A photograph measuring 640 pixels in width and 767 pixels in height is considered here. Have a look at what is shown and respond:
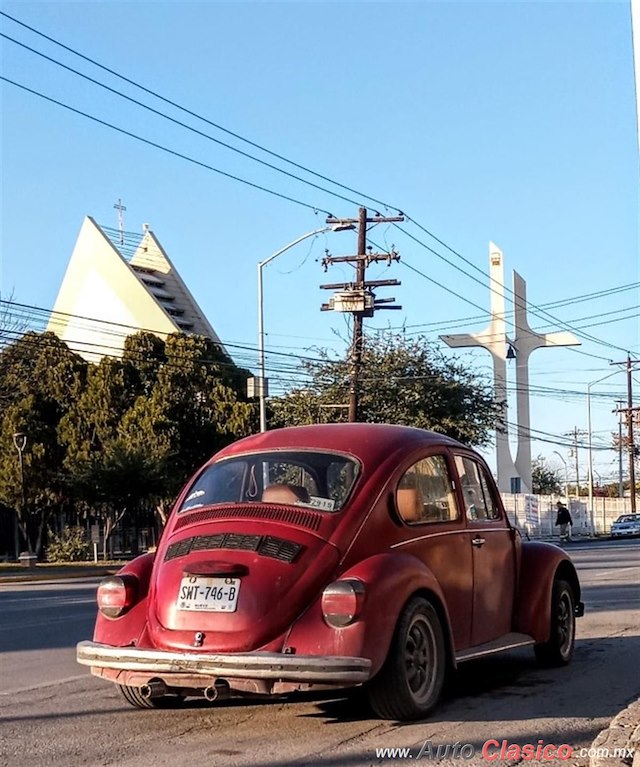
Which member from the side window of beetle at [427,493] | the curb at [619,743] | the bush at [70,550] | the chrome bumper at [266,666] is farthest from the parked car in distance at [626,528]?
the chrome bumper at [266,666]

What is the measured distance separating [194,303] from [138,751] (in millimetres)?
73834

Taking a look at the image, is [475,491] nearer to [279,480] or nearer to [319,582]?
[279,480]

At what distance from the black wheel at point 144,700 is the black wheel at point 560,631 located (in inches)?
110

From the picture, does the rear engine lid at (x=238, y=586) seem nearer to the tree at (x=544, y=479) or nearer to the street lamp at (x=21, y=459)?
the street lamp at (x=21, y=459)

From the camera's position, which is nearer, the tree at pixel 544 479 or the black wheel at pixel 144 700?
the black wheel at pixel 144 700

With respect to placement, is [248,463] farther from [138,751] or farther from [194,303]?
[194,303]

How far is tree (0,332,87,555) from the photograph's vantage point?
4194cm

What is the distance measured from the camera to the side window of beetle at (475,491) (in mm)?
7867

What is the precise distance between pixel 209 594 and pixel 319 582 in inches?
24.7

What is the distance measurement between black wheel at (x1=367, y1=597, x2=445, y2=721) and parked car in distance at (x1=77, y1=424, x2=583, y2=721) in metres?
0.01

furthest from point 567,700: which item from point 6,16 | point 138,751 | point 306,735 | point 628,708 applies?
point 6,16

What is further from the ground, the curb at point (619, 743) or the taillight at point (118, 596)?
the taillight at point (118, 596)

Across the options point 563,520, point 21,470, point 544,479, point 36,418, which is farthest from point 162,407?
point 544,479

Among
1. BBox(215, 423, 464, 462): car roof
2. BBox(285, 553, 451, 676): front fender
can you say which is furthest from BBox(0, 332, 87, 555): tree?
BBox(285, 553, 451, 676): front fender
